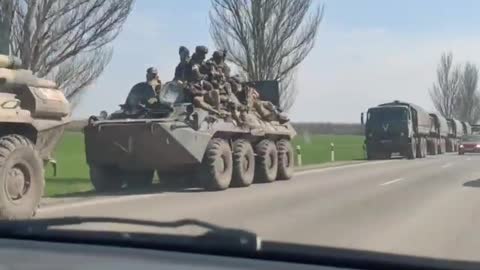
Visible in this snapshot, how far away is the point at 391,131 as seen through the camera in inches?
1574

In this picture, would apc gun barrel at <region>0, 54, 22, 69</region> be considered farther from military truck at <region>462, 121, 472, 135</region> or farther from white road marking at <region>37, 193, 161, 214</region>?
military truck at <region>462, 121, 472, 135</region>

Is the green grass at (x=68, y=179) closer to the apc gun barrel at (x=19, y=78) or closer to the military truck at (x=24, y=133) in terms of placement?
the military truck at (x=24, y=133)

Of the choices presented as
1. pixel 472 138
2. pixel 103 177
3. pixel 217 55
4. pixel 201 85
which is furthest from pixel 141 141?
pixel 472 138

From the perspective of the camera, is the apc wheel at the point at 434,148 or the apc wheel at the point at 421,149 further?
the apc wheel at the point at 434,148

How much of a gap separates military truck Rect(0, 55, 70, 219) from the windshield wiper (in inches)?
274

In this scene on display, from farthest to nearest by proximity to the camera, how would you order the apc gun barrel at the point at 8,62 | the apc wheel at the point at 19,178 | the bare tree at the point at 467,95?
the bare tree at the point at 467,95, the apc gun barrel at the point at 8,62, the apc wheel at the point at 19,178

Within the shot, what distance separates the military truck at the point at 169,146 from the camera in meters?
16.0

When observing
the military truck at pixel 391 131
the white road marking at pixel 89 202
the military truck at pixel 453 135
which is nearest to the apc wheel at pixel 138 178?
the white road marking at pixel 89 202

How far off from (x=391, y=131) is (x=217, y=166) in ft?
79.3

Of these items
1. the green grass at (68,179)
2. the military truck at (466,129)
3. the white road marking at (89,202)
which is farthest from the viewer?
the military truck at (466,129)

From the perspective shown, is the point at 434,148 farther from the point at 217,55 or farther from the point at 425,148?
the point at 217,55

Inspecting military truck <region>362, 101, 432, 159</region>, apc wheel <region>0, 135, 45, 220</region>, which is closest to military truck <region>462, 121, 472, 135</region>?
military truck <region>362, 101, 432, 159</region>

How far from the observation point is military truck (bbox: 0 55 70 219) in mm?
11234

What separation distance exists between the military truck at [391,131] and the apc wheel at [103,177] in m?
24.4
